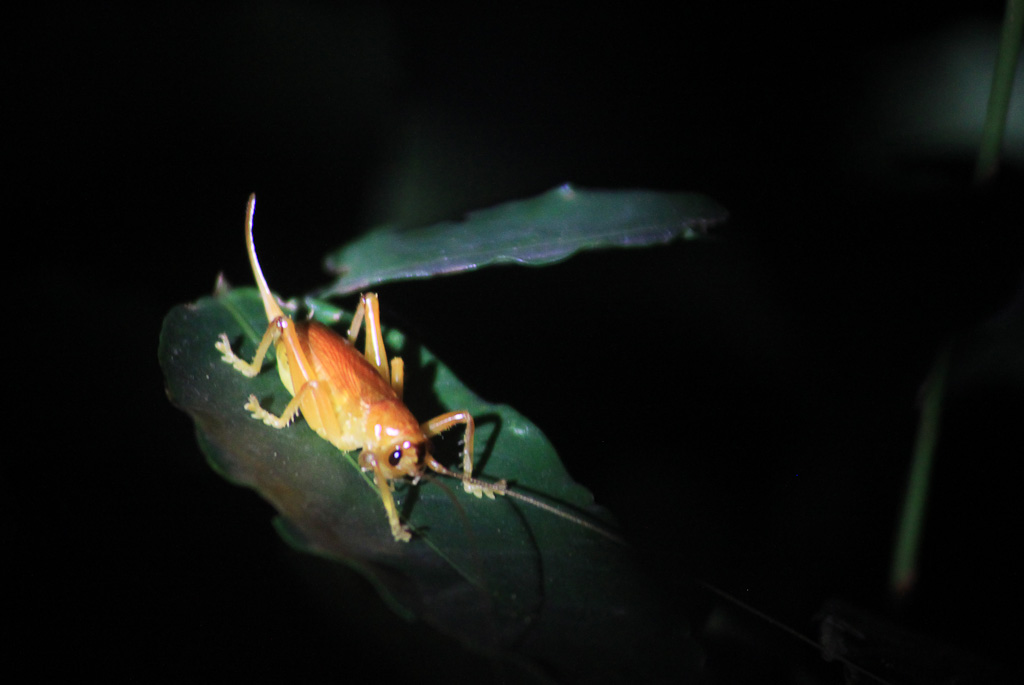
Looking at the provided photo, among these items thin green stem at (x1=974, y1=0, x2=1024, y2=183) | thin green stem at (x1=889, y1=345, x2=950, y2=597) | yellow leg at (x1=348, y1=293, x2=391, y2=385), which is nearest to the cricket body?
yellow leg at (x1=348, y1=293, x2=391, y2=385)

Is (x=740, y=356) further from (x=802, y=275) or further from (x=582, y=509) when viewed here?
(x=582, y=509)

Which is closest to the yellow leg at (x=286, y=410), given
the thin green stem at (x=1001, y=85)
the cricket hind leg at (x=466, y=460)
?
the cricket hind leg at (x=466, y=460)

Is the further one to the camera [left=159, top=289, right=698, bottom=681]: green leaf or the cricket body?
the cricket body

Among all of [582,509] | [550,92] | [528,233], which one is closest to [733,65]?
[550,92]

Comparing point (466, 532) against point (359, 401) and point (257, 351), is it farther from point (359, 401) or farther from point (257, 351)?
point (257, 351)

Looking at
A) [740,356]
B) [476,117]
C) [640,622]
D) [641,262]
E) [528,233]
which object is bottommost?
[740,356]

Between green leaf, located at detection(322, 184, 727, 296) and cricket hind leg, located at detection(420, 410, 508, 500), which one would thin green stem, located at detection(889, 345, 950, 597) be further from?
cricket hind leg, located at detection(420, 410, 508, 500)

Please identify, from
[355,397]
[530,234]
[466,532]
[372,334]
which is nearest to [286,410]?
[355,397]
